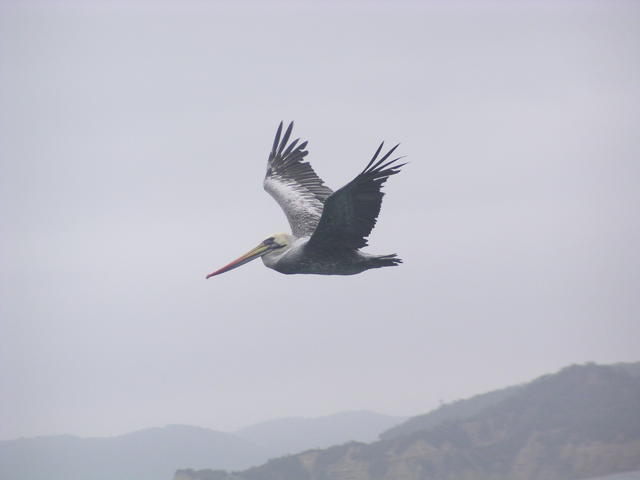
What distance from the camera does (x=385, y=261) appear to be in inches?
594

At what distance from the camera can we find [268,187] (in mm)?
20781

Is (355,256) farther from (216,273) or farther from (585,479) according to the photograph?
(585,479)

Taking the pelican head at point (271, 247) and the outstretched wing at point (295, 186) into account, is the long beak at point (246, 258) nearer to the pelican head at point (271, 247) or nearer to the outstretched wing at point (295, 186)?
the pelican head at point (271, 247)

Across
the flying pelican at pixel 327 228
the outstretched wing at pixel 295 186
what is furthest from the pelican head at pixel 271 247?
the outstretched wing at pixel 295 186

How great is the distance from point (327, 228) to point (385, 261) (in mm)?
1554

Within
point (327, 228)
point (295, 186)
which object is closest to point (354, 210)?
point (327, 228)

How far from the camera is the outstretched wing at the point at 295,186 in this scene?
1866cm

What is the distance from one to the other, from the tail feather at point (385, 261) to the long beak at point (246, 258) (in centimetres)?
264

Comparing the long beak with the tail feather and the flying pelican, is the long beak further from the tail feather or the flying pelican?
the tail feather

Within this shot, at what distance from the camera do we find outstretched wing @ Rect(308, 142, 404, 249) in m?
13.2

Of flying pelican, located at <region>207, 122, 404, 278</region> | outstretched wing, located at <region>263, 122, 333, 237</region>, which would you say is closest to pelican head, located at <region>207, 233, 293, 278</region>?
flying pelican, located at <region>207, 122, 404, 278</region>

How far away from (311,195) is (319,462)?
189271 mm

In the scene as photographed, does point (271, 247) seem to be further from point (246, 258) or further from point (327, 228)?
point (327, 228)

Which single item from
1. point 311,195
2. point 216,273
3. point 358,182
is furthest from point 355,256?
point 311,195
